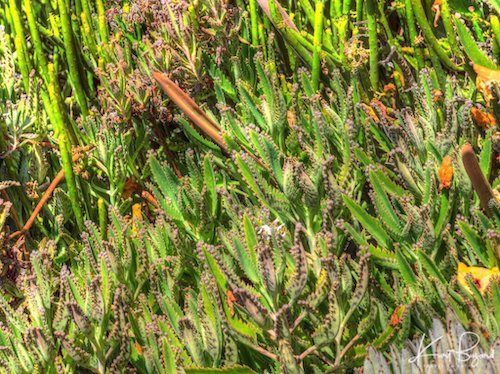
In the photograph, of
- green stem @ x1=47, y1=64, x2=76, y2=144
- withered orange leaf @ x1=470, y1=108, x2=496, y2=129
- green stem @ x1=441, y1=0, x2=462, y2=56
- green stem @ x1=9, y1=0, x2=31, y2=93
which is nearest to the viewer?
withered orange leaf @ x1=470, y1=108, x2=496, y2=129

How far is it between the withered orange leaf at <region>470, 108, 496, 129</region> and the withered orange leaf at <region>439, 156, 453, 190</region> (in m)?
0.32

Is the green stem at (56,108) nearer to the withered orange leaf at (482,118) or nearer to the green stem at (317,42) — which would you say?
the green stem at (317,42)

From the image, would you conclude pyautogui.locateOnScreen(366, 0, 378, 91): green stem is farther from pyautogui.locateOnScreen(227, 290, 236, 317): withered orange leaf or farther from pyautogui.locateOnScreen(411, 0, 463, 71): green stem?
pyautogui.locateOnScreen(227, 290, 236, 317): withered orange leaf

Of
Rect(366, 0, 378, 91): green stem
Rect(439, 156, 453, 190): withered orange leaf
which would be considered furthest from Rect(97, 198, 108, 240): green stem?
Rect(439, 156, 453, 190): withered orange leaf

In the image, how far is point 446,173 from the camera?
1.73 m

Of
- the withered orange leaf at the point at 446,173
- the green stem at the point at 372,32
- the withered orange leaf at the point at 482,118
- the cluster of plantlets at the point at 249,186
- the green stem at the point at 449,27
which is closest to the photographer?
the cluster of plantlets at the point at 249,186

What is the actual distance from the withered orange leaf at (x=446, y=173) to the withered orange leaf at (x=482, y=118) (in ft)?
1.04

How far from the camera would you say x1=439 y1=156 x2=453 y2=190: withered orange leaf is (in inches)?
67.5

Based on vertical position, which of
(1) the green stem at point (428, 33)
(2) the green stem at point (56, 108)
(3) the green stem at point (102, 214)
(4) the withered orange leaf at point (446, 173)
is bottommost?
(3) the green stem at point (102, 214)

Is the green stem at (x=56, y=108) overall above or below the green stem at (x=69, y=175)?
above

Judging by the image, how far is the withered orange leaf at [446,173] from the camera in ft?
5.63

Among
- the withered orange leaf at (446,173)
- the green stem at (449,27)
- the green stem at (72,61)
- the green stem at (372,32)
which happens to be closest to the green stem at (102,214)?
the green stem at (72,61)

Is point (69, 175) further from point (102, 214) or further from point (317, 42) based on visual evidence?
point (317, 42)

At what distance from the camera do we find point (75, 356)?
63.6 inches
